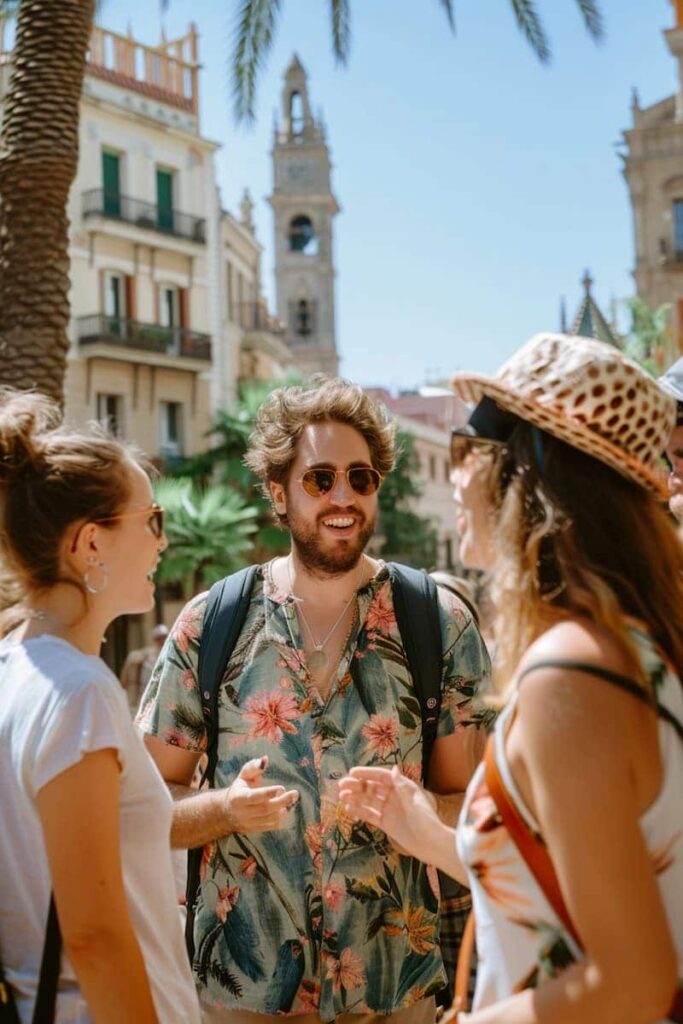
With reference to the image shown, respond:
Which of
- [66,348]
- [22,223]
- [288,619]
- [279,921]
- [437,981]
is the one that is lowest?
[437,981]

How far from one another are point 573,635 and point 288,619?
64.2 inches

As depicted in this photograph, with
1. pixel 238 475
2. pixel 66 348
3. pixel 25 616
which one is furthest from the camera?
pixel 238 475

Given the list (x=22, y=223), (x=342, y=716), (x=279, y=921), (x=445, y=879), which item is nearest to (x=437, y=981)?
(x=445, y=879)

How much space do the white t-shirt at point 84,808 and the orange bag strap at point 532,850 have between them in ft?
2.37

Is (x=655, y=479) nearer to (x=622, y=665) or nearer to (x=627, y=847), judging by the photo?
(x=622, y=665)

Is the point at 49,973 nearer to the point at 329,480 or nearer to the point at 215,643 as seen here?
the point at 215,643

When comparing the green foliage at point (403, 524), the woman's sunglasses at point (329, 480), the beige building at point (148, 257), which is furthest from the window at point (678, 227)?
the woman's sunglasses at point (329, 480)

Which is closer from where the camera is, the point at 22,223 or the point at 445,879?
the point at 445,879

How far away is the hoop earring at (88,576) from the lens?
2.29 m

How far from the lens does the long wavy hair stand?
1.72m

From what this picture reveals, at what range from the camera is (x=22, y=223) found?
967 centimetres

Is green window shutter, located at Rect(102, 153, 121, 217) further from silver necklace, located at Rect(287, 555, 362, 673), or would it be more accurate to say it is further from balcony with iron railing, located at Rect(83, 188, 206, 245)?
silver necklace, located at Rect(287, 555, 362, 673)

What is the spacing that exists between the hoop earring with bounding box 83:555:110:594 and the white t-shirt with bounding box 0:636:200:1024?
151 mm

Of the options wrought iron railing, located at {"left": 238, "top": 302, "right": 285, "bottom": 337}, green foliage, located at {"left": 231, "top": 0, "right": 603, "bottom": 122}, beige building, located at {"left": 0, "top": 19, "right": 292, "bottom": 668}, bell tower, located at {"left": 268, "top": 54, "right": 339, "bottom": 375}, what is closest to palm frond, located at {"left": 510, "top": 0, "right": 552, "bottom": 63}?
green foliage, located at {"left": 231, "top": 0, "right": 603, "bottom": 122}
